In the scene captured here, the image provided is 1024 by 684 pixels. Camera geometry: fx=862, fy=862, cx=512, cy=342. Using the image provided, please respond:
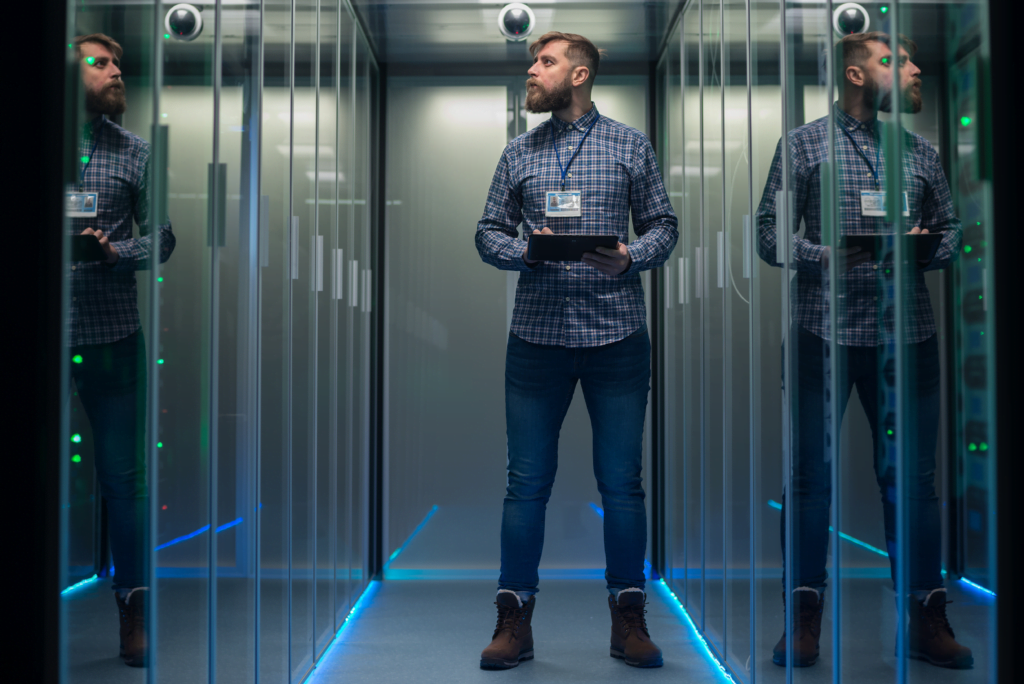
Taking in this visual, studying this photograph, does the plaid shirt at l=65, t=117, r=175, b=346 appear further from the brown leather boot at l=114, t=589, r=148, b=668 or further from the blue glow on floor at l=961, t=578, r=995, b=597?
the blue glow on floor at l=961, t=578, r=995, b=597

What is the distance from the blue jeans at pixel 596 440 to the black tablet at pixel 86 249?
132 centimetres

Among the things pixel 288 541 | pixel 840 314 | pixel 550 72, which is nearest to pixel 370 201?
pixel 550 72

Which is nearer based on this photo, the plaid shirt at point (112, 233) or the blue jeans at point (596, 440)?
the plaid shirt at point (112, 233)

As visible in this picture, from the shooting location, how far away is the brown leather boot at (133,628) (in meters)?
1.24

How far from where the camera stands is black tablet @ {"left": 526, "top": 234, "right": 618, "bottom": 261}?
209 centimetres

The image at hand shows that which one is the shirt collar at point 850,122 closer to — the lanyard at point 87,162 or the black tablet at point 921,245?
the black tablet at point 921,245

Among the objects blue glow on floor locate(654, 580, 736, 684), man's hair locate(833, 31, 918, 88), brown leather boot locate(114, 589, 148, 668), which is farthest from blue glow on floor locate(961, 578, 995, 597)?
brown leather boot locate(114, 589, 148, 668)

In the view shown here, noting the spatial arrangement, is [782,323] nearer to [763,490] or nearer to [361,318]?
[763,490]

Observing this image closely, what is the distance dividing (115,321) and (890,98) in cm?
122

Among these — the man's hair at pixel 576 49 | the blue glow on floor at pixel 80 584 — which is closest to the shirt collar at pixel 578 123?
the man's hair at pixel 576 49

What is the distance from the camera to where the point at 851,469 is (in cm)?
150

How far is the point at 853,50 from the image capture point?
150cm

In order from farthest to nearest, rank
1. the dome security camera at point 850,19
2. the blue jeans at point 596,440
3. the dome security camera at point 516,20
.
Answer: the dome security camera at point 516,20 < the blue jeans at point 596,440 < the dome security camera at point 850,19

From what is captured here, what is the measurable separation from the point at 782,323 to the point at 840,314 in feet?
1.02
